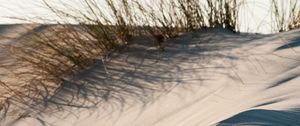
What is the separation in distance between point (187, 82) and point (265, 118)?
149 cm

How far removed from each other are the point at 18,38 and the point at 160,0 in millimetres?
1230

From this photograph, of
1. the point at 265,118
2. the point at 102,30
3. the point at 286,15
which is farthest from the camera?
the point at 286,15

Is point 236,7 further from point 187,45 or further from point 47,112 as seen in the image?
point 47,112

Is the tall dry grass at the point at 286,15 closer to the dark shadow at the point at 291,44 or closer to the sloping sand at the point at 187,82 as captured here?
the sloping sand at the point at 187,82

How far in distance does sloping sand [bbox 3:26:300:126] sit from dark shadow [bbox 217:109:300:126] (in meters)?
0.44

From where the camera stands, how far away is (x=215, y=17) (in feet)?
15.1

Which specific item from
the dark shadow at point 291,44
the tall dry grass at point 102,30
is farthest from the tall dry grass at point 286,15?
the dark shadow at point 291,44

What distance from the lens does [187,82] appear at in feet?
13.2

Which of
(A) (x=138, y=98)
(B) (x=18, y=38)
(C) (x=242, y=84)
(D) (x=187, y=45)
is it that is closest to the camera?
(C) (x=242, y=84)

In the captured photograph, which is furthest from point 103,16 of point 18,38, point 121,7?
point 18,38

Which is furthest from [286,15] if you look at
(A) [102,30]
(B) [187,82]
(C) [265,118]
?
(C) [265,118]

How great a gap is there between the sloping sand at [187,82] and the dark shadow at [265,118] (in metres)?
0.44

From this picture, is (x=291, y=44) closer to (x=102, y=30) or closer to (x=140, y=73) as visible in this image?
(x=140, y=73)

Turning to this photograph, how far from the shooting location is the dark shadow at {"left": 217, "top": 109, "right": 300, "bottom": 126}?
2.47m
